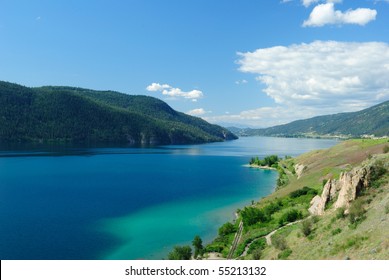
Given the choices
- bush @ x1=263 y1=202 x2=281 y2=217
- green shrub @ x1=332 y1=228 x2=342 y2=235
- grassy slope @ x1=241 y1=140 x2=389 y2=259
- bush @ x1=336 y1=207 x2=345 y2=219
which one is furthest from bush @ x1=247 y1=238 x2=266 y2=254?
bush @ x1=263 y1=202 x2=281 y2=217

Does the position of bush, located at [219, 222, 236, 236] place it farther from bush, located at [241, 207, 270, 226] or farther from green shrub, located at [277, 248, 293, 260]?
green shrub, located at [277, 248, 293, 260]

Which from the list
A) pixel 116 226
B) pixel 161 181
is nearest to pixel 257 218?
pixel 116 226

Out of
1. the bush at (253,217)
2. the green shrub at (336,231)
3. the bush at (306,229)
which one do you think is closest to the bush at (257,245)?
the bush at (306,229)

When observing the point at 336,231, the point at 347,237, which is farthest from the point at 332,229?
the point at 347,237

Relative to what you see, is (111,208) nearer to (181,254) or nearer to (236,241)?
(236,241)

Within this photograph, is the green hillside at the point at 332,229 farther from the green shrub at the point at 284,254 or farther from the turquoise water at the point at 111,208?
the turquoise water at the point at 111,208

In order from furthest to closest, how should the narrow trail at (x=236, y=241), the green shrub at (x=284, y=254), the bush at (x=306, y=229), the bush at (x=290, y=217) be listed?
the bush at (x=290, y=217)
the narrow trail at (x=236, y=241)
the bush at (x=306, y=229)
the green shrub at (x=284, y=254)
